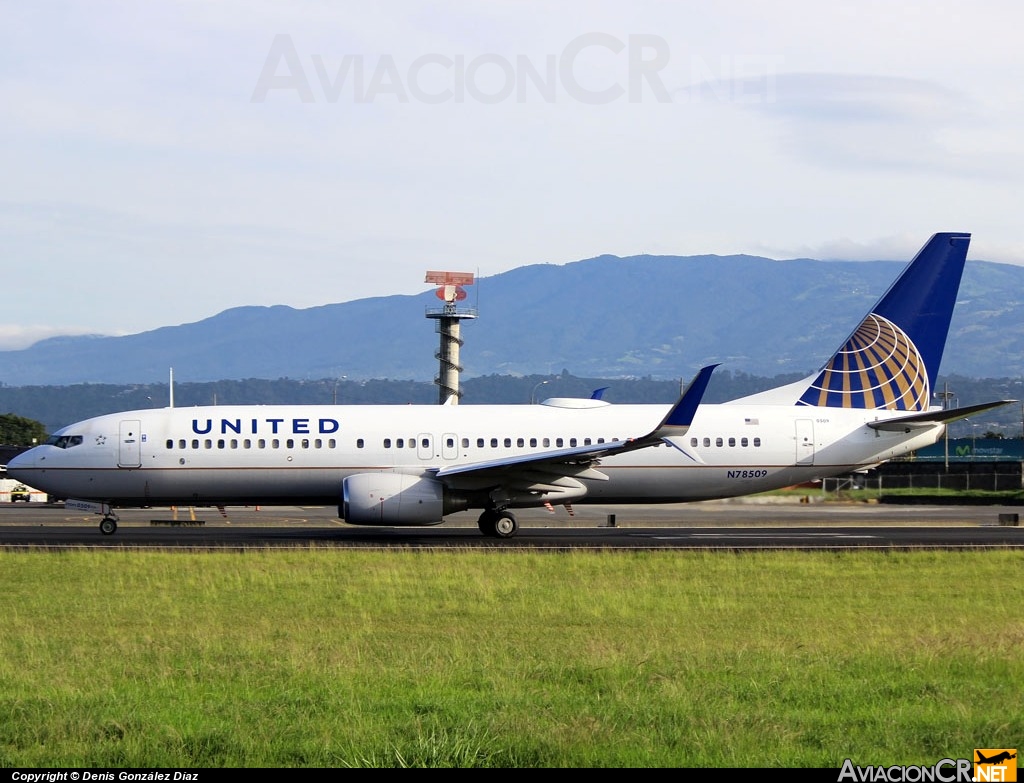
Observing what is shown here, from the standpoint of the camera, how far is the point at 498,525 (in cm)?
3350

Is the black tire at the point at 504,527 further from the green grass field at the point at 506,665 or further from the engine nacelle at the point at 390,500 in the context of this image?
the green grass field at the point at 506,665

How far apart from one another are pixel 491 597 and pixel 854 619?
5.42 metres

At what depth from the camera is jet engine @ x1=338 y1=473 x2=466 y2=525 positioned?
3155 cm

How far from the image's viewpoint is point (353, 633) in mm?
15453

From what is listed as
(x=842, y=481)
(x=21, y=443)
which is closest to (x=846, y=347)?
(x=842, y=481)

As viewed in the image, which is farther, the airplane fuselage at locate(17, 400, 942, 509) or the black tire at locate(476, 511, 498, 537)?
the airplane fuselage at locate(17, 400, 942, 509)

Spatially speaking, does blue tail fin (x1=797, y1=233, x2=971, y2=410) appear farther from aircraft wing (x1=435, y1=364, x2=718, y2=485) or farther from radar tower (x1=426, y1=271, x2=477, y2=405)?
radar tower (x1=426, y1=271, x2=477, y2=405)

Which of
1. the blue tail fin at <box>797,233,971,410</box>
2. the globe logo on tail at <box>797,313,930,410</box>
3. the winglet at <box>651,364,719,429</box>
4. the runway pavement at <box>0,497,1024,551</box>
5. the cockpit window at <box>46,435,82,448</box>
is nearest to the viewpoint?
the runway pavement at <box>0,497,1024,551</box>

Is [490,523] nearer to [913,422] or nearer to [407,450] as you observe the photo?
[407,450]

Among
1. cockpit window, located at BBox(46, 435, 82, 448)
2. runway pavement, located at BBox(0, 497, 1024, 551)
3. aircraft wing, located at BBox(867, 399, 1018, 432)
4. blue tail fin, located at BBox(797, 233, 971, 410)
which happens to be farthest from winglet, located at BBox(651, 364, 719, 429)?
cockpit window, located at BBox(46, 435, 82, 448)

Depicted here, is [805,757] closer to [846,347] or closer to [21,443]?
[846,347]

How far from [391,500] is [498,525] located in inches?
134

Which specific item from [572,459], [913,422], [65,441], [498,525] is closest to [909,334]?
[913,422]

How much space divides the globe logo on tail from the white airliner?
2.22ft
